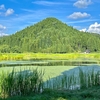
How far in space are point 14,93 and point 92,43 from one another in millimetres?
141595

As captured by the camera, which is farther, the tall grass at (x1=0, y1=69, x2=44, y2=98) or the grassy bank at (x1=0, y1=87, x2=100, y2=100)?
the tall grass at (x1=0, y1=69, x2=44, y2=98)

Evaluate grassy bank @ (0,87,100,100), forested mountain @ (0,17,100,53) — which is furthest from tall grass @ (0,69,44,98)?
forested mountain @ (0,17,100,53)

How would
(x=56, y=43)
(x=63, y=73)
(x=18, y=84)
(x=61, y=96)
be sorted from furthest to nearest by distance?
(x=56, y=43), (x=63, y=73), (x=18, y=84), (x=61, y=96)

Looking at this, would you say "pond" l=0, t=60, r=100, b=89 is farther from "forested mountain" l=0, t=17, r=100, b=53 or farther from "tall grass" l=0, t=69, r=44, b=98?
"forested mountain" l=0, t=17, r=100, b=53

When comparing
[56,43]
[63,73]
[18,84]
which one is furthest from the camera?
[56,43]

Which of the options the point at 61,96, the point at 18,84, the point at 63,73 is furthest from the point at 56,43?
the point at 61,96

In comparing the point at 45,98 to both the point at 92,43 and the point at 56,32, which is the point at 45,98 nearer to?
the point at 92,43

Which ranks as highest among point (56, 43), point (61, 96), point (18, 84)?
point (56, 43)

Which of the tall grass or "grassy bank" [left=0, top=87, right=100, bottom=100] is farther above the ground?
the tall grass

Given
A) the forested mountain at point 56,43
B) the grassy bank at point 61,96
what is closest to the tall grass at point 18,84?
the grassy bank at point 61,96

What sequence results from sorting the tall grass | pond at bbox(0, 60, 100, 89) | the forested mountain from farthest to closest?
the forested mountain, pond at bbox(0, 60, 100, 89), the tall grass

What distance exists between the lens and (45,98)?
11.1 meters

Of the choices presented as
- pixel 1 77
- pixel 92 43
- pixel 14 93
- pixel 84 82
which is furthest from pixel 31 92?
pixel 92 43

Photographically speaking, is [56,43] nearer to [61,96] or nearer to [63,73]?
[63,73]
